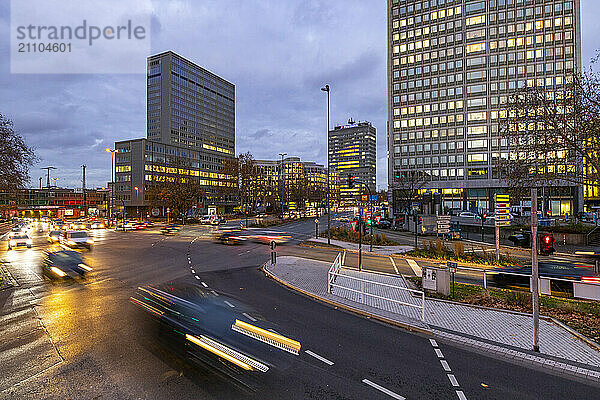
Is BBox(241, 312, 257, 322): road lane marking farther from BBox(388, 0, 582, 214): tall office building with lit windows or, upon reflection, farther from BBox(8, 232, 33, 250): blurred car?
BBox(388, 0, 582, 214): tall office building with lit windows

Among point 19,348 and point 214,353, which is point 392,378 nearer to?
point 214,353

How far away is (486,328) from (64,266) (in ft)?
70.6

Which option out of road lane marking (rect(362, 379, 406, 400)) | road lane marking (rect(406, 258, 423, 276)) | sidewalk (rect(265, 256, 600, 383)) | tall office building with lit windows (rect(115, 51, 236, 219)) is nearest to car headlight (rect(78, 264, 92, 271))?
sidewalk (rect(265, 256, 600, 383))

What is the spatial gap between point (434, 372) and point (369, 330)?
247 cm

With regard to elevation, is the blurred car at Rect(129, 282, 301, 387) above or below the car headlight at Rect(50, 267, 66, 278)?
above

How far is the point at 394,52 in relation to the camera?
7919cm

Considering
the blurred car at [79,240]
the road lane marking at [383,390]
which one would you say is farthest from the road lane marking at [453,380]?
the blurred car at [79,240]

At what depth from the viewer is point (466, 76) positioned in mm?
72500

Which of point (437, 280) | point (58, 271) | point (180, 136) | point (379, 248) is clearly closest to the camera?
point (437, 280)

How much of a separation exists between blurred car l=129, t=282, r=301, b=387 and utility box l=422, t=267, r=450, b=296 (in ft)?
22.7

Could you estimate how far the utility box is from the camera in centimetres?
1216

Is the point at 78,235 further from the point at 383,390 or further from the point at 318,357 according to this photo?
the point at 383,390

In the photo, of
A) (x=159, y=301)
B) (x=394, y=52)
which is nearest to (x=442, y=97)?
(x=394, y=52)

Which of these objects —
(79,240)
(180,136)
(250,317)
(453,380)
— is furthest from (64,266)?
(180,136)
